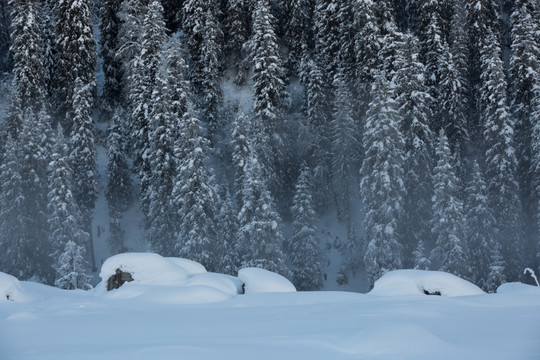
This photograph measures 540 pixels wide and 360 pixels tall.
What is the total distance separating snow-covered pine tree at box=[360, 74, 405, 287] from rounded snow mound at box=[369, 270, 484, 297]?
758 inches

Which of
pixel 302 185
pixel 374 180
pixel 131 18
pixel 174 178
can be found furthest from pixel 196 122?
pixel 131 18

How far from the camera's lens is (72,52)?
4591 centimetres

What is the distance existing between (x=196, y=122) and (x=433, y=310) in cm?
2602

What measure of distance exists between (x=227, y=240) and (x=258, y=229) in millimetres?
3046

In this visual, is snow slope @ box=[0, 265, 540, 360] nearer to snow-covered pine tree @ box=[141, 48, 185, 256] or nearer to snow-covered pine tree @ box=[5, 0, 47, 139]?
snow-covered pine tree @ box=[141, 48, 185, 256]

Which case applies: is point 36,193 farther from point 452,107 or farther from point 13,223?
point 452,107

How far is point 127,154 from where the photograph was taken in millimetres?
45062

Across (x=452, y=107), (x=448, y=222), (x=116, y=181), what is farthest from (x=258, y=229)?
(x=452, y=107)

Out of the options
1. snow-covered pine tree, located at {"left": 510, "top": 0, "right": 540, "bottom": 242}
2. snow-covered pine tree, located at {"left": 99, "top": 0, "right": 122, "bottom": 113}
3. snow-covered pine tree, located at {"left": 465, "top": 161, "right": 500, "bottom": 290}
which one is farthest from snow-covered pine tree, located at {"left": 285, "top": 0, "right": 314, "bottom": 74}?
snow-covered pine tree, located at {"left": 465, "top": 161, "right": 500, "bottom": 290}

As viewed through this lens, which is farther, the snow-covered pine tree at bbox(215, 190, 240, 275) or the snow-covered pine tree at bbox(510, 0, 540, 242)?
the snow-covered pine tree at bbox(510, 0, 540, 242)

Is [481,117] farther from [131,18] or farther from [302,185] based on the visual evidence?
[131,18]

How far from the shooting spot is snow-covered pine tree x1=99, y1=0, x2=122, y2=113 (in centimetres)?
5028

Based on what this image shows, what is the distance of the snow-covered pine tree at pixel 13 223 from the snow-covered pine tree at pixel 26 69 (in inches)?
253

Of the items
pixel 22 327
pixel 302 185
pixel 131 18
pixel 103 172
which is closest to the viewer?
pixel 22 327
